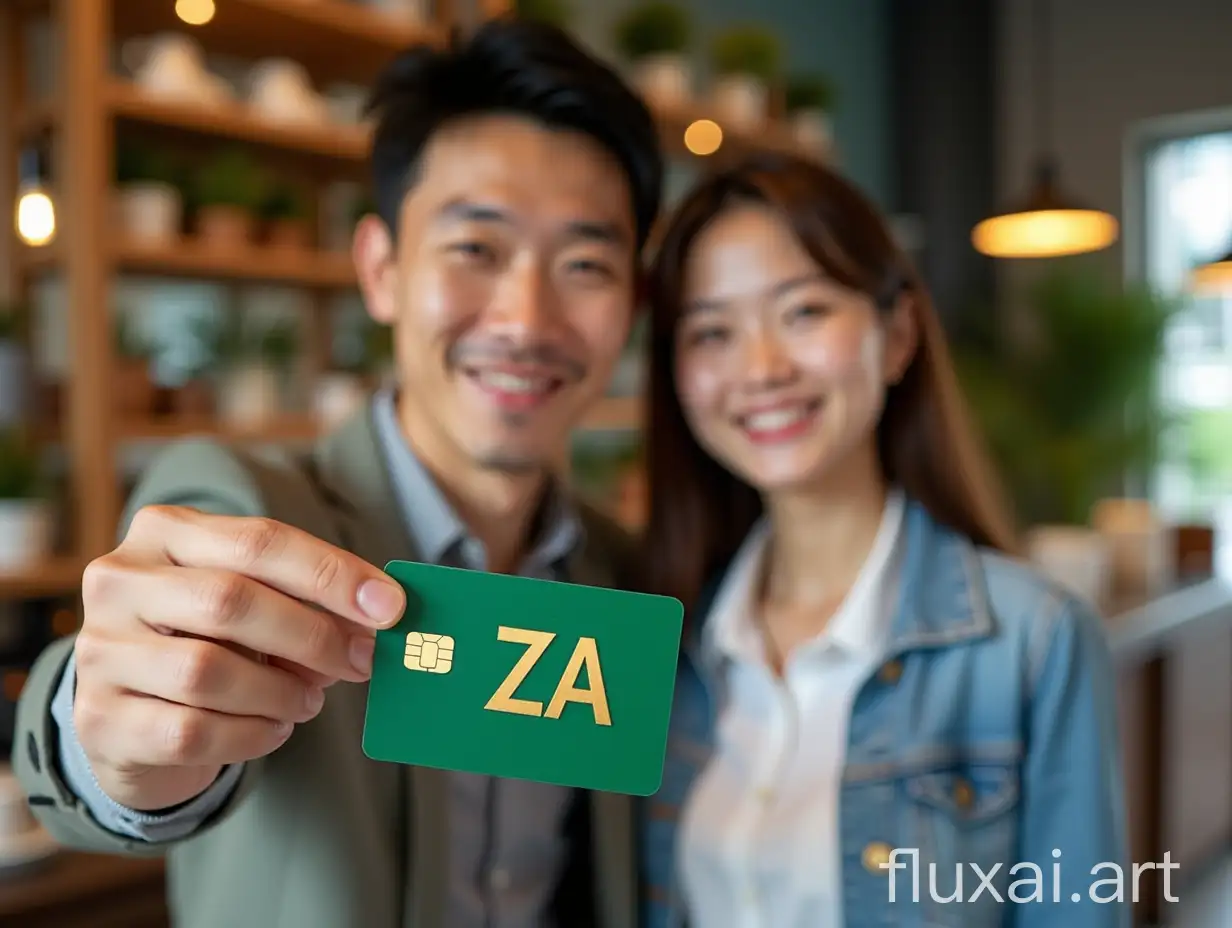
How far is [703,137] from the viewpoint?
350 cm

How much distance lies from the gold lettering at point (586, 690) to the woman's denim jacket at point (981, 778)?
1.72 ft

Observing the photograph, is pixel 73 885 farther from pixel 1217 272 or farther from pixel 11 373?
pixel 1217 272

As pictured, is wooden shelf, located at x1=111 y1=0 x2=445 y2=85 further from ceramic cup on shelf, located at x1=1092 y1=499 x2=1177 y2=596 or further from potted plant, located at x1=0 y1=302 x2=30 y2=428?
ceramic cup on shelf, located at x1=1092 y1=499 x2=1177 y2=596

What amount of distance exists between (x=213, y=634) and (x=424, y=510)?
1.52 feet

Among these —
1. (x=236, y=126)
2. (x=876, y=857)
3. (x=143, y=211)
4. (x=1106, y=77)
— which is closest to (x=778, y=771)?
(x=876, y=857)

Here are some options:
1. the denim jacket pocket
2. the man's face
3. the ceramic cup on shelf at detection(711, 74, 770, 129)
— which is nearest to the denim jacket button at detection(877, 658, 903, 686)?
the denim jacket pocket

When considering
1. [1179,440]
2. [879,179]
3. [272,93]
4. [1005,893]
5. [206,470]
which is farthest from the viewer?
[879,179]

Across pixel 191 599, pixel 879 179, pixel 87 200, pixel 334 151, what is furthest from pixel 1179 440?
pixel 191 599

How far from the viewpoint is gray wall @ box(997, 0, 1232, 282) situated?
16.7 ft

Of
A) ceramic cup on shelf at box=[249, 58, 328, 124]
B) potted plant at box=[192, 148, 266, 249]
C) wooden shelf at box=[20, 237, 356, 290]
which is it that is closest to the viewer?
wooden shelf at box=[20, 237, 356, 290]

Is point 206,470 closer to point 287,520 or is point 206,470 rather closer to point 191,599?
point 287,520

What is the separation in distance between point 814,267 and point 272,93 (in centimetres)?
168

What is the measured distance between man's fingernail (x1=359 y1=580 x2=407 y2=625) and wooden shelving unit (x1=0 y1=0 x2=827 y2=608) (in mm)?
1543

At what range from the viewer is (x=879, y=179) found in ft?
18.5
